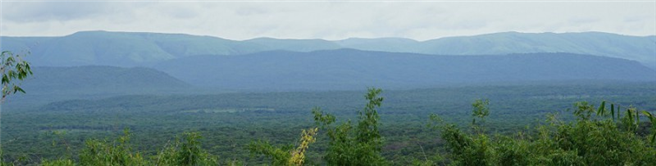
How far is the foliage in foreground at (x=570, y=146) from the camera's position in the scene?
10.1m

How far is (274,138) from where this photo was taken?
54.9m

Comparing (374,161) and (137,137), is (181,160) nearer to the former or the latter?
(374,161)

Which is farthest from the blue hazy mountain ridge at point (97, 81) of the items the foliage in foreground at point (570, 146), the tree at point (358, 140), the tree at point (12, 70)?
the tree at point (12, 70)

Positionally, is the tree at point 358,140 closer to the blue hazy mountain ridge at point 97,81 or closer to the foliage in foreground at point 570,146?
the foliage in foreground at point 570,146

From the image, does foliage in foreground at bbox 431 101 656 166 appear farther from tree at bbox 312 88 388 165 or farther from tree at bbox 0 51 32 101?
tree at bbox 0 51 32 101

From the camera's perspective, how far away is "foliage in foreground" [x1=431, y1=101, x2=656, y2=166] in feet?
33.2

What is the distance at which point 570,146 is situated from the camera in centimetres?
1101

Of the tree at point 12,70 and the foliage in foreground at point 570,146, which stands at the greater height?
the tree at point 12,70

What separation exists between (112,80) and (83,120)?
239ft

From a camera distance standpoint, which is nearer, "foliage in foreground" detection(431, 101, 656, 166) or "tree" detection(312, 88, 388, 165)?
"foliage in foreground" detection(431, 101, 656, 166)

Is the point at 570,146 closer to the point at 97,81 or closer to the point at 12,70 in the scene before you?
the point at 12,70

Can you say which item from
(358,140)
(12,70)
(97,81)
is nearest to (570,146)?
(358,140)

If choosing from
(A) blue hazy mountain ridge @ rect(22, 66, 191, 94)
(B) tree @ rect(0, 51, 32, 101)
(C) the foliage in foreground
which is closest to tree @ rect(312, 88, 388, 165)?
(C) the foliage in foreground

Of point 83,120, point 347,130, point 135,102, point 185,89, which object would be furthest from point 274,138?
point 185,89
